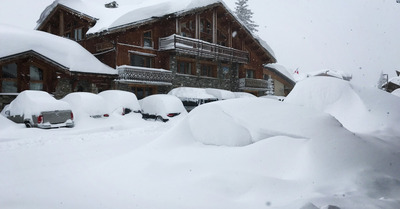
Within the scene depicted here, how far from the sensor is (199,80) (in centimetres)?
2464

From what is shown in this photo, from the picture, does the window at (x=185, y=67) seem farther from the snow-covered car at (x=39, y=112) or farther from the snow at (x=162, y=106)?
the snow-covered car at (x=39, y=112)

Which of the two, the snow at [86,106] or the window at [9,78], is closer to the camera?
the snow at [86,106]

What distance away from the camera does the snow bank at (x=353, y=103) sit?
6.36 metres

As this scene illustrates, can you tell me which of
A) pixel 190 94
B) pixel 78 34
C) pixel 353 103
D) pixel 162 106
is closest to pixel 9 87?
pixel 78 34

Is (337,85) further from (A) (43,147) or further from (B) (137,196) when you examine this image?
(A) (43,147)

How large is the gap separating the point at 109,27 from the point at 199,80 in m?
9.07

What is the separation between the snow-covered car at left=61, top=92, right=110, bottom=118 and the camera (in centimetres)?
1224

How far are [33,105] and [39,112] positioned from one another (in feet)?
1.53

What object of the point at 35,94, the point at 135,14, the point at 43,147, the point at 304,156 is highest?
the point at 135,14

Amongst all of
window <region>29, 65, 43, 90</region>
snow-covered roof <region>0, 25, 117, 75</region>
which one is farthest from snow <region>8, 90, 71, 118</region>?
window <region>29, 65, 43, 90</region>

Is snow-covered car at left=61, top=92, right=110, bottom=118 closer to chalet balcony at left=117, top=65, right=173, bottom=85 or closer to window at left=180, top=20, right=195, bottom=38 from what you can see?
chalet balcony at left=117, top=65, right=173, bottom=85

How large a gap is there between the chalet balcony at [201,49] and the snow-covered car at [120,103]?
8440 millimetres

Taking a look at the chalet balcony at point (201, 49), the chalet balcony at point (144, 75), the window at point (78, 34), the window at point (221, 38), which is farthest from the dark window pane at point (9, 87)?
the window at point (221, 38)

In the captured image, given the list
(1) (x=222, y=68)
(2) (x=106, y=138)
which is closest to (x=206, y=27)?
(1) (x=222, y=68)
